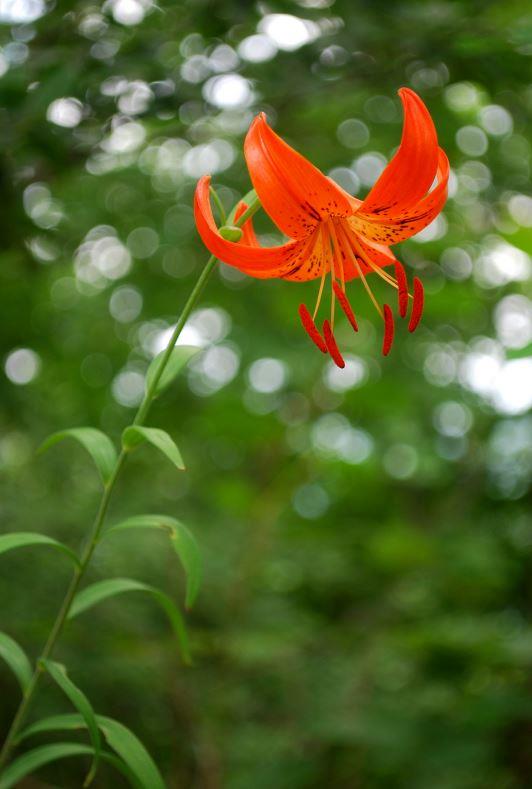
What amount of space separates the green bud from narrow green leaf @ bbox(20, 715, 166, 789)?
484 millimetres

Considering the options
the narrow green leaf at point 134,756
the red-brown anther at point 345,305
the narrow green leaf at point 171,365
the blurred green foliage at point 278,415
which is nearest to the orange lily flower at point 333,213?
the red-brown anther at point 345,305

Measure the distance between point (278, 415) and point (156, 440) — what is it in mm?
1371

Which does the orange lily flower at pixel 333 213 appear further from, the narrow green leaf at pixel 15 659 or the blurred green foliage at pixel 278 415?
the narrow green leaf at pixel 15 659

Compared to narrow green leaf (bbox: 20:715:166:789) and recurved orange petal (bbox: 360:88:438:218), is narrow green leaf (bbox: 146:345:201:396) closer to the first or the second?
recurved orange petal (bbox: 360:88:438:218)

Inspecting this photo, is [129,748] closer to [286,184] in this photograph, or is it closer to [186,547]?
[186,547]

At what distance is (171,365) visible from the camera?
2.79 feet

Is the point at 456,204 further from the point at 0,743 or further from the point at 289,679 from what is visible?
the point at 0,743

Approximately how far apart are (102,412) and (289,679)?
940 mm

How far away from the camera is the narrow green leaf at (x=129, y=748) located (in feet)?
2.53

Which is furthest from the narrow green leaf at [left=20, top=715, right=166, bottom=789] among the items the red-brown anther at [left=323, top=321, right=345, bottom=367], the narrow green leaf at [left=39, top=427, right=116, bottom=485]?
the red-brown anther at [left=323, top=321, right=345, bottom=367]

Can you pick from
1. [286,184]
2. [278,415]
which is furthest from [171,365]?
[278,415]

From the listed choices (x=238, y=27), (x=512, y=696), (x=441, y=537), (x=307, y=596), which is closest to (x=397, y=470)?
(x=307, y=596)

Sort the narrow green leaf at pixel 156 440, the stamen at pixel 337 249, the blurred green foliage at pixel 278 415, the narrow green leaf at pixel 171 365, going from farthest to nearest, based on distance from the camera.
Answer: the blurred green foliage at pixel 278 415, the stamen at pixel 337 249, the narrow green leaf at pixel 171 365, the narrow green leaf at pixel 156 440

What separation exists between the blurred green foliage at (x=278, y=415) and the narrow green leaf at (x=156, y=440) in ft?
1.43
